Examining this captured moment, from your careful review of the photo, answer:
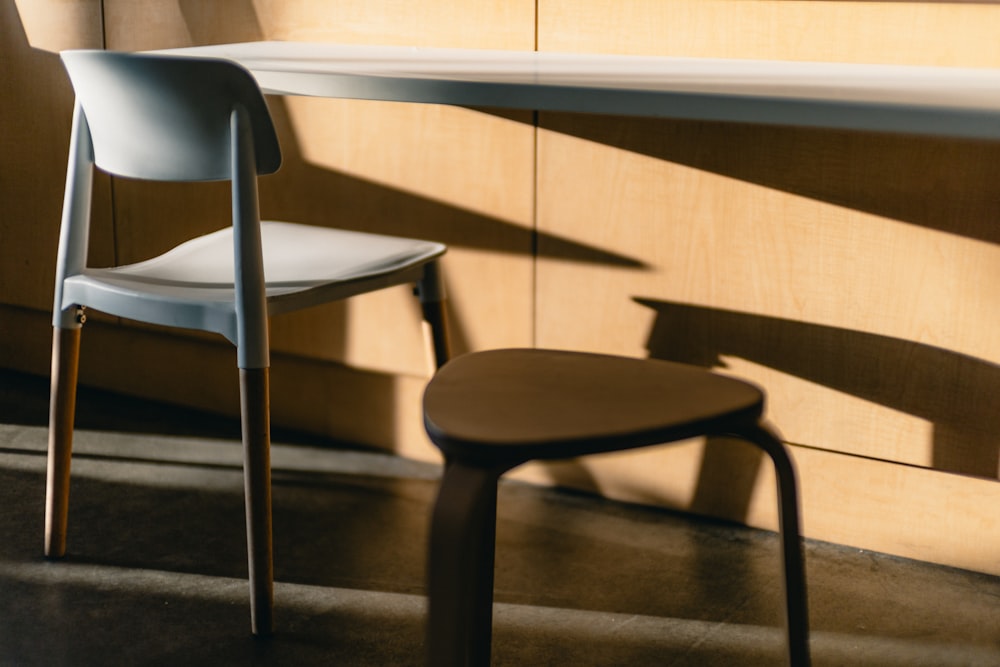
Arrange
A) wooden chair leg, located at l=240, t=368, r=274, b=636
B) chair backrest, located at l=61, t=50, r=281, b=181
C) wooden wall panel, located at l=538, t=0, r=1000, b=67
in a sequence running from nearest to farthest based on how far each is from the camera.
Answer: chair backrest, located at l=61, t=50, r=281, b=181 < wooden chair leg, located at l=240, t=368, r=274, b=636 < wooden wall panel, located at l=538, t=0, r=1000, b=67

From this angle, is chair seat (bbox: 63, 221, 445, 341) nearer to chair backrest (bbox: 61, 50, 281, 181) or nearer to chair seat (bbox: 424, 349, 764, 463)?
chair backrest (bbox: 61, 50, 281, 181)

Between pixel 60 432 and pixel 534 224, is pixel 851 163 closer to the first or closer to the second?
pixel 534 224

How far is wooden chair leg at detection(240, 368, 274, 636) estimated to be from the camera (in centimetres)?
152

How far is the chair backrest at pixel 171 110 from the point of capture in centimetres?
140

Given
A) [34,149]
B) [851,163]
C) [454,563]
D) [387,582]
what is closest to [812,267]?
[851,163]

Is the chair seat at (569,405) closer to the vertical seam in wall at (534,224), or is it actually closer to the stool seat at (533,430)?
the stool seat at (533,430)

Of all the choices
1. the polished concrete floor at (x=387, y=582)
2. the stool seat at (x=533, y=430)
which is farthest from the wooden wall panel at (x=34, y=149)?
the stool seat at (x=533, y=430)

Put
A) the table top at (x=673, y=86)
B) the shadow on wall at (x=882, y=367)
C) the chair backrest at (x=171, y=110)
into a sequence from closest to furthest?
the table top at (x=673, y=86) < the chair backrest at (x=171, y=110) < the shadow on wall at (x=882, y=367)

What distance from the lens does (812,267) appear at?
1.81 metres

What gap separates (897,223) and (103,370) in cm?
176

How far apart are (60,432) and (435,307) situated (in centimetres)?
59

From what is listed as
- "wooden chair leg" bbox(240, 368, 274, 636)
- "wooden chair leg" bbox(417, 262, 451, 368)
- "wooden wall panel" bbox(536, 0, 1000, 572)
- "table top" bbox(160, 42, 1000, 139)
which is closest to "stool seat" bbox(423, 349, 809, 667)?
"table top" bbox(160, 42, 1000, 139)

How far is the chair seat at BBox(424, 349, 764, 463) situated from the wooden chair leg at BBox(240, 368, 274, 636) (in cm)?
48

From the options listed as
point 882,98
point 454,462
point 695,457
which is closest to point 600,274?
point 695,457
